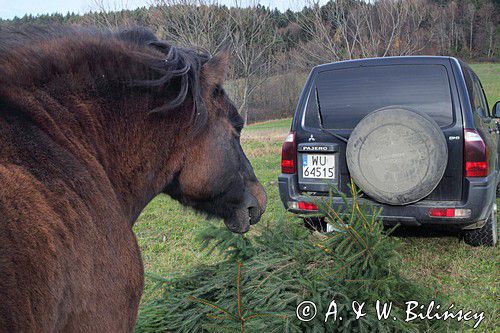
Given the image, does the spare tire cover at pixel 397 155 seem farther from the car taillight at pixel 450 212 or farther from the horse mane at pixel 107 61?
the horse mane at pixel 107 61

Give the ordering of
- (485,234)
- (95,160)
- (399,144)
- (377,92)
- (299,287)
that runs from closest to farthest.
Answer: (95,160)
(299,287)
(399,144)
(377,92)
(485,234)

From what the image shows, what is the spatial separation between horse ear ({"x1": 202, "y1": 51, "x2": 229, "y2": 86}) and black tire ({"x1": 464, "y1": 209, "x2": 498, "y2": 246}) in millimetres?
4116

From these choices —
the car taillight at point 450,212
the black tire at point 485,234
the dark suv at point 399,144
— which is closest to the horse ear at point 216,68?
the dark suv at point 399,144

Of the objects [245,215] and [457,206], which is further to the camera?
[457,206]

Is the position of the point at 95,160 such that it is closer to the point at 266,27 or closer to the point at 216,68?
the point at 216,68

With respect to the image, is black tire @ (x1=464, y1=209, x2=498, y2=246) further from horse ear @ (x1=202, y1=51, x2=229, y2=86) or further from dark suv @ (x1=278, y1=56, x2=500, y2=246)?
horse ear @ (x1=202, y1=51, x2=229, y2=86)

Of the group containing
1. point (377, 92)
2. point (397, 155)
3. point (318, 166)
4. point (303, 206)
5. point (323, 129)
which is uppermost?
point (377, 92)

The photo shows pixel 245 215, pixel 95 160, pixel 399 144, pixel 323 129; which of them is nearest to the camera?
pixel 95 160

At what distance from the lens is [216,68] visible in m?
2.25

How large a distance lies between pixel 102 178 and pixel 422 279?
141 inches

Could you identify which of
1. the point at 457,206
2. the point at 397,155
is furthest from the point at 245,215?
the point at 457,206

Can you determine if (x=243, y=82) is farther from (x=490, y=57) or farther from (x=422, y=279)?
(x=490, y=57)

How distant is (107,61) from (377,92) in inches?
140

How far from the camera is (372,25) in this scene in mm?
23391
